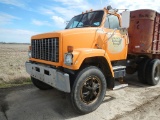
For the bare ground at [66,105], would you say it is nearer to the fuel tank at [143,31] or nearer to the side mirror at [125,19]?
the fuel tank at [143,31]

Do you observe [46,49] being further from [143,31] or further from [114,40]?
[143,31]

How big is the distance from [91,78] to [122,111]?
1.09 m

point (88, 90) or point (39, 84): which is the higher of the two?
point (88, 90)

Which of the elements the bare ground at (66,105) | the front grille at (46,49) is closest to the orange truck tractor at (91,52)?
the front grille at (46,49)

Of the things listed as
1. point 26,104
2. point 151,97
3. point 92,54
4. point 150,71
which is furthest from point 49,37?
point 150,71

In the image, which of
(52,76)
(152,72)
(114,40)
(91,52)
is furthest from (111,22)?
(152,72)

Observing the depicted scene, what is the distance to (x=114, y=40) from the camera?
16.8 feet

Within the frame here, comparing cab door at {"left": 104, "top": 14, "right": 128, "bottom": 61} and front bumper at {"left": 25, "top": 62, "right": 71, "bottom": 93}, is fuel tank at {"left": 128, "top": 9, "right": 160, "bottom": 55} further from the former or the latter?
front bumper at {"left": 25, "top": 62, "right": 71, "bottom": 93}

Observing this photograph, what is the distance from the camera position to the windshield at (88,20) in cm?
505

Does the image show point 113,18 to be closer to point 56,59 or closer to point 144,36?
point 144,36

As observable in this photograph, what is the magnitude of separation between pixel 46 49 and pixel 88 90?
1.45m

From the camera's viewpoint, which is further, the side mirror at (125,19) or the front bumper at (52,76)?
the side mirror at (125,19)

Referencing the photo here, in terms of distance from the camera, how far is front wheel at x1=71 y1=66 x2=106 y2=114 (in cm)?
391

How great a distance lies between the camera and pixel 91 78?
4230 mm
